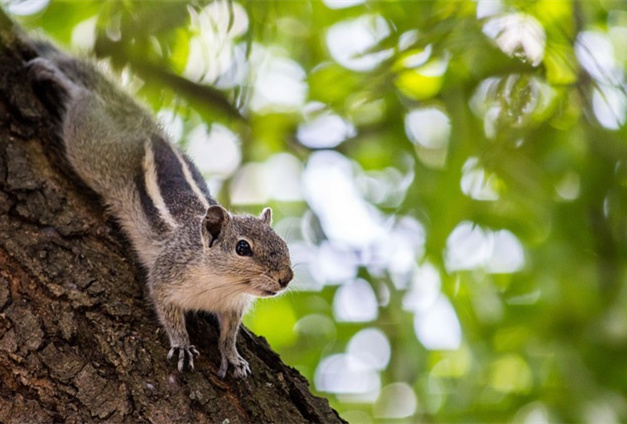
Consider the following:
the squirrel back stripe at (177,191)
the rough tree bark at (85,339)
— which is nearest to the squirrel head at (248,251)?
the squirrel back stripe at (177,191)

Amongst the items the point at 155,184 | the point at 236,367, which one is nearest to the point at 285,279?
the point at 236,367

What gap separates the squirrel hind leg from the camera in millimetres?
3941

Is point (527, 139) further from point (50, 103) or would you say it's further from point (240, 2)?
point (50, 103)

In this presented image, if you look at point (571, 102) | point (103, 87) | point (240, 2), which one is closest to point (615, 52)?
point (571, 102)

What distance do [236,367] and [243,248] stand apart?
3.03 ft

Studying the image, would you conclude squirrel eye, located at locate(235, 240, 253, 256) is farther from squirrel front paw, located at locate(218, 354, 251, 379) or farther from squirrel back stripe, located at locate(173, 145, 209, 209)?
squirrel front paw, located at locate(218, 354, 251, 379)

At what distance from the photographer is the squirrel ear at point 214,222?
3.82m

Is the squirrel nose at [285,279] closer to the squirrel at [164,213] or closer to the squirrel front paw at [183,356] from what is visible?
the squirrel at [164,213]

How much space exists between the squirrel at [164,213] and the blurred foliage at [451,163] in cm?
26

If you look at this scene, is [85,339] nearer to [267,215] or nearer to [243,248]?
[243,248]

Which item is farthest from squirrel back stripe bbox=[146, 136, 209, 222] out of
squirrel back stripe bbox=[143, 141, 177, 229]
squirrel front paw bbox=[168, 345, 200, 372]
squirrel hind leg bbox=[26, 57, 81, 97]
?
squirrel front paw bbox=[168, 345, 200, 372]

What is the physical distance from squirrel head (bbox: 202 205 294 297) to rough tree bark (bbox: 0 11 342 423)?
1.18 ft

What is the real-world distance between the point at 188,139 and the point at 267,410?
247cm

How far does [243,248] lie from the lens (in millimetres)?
3844
